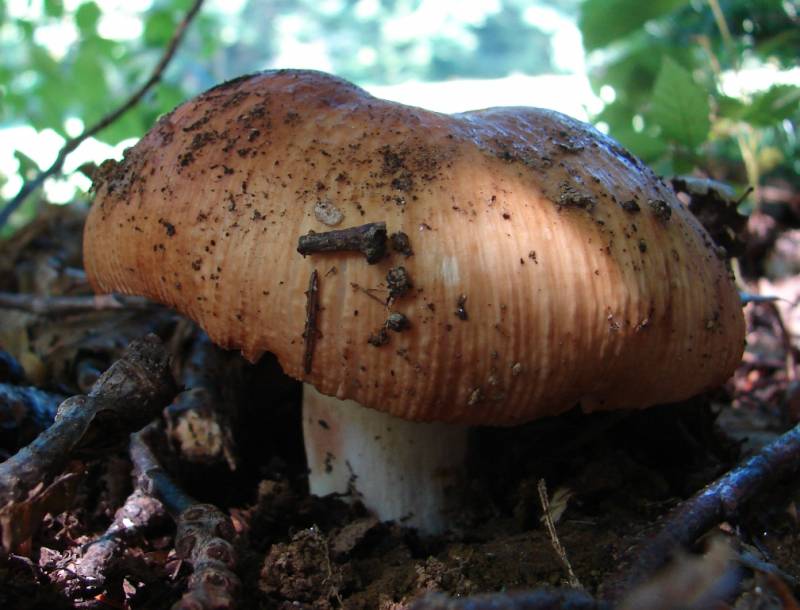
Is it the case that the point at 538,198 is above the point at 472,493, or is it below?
above

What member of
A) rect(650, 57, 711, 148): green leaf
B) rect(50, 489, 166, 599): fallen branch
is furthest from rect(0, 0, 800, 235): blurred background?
rect(50, 489, 166, 599): fallen branch

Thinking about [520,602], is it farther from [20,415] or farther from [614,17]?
[614,17]

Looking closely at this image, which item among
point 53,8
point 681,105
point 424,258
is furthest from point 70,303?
point 53,8

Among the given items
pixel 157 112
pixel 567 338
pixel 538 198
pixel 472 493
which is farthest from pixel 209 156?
pixel 157 112

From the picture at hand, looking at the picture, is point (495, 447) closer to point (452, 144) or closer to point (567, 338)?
point (567, 338)

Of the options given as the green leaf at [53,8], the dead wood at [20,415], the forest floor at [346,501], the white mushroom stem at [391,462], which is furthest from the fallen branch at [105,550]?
the green leaf at [53,8]

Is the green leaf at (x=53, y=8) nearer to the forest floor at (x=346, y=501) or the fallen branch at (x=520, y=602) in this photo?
the forest floor at (x=346, y=501)
